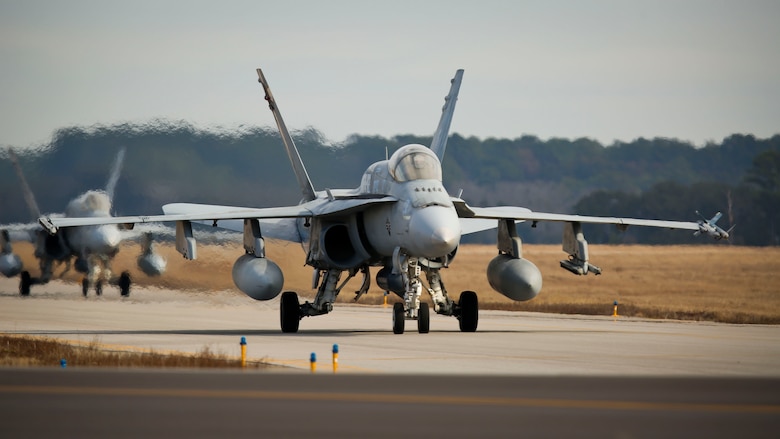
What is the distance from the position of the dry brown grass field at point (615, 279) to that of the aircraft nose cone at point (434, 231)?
9281mm

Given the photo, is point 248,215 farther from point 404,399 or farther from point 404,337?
point 404,399

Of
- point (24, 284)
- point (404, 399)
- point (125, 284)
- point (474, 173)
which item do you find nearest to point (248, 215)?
point (125, 284)

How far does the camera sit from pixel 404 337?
24.2 meters

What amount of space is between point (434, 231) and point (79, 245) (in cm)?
1881

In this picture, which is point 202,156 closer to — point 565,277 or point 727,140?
point 565,277

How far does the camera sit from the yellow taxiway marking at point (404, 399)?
12.7m

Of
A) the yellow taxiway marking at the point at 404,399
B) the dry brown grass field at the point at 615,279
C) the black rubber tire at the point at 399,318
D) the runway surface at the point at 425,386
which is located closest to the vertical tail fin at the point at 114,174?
the dry brown grass field at the point at 615,279

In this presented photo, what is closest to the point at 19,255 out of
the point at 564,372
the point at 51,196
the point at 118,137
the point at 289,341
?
the point at 51,196

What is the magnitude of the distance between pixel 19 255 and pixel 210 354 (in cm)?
2221

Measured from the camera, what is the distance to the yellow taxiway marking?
1268 centimetres

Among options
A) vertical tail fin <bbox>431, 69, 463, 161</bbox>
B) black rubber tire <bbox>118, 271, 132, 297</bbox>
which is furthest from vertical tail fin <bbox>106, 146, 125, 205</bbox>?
vertical tail fin <bbox>431, 69, 463, 161</bbox>

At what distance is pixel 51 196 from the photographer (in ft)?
128

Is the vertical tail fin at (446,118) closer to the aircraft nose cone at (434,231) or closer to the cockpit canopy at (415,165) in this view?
the cockpit canopy at (415,165)

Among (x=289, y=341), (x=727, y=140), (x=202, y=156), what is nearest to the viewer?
(x=289, y=341)
